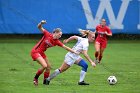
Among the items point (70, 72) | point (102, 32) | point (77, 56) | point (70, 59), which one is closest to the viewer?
point (70, 59)

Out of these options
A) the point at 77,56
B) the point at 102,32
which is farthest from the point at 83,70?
the point at 102,32

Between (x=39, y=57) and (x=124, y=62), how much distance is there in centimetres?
1023

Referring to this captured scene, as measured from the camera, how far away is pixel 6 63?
26812 mm

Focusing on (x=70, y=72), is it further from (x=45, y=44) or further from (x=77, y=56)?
(x=45, y=44)

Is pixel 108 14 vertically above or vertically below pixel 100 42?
above

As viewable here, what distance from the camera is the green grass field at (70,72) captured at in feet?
60.8

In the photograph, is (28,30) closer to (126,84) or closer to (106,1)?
(106,1)

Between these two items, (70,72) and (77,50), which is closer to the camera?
(77,50)

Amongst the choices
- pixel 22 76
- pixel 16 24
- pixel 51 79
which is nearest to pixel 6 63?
pixel 22 76

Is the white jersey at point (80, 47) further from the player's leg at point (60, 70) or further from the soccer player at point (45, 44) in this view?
the soccer player at point (45, 44)

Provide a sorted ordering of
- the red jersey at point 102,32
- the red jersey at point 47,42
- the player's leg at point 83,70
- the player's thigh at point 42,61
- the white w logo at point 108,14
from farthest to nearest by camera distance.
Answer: the white w logo at point 108,14 < the red jersey at point 102,32 < the player's leg at point 83,70 < the red jersey at point 47,42 < the player's thigh at point 42,61

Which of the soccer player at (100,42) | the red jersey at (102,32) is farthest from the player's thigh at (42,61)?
the red jersey at (102,32)

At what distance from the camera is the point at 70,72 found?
23.8m

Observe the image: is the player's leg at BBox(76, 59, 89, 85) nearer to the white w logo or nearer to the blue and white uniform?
the blue and white uniform
